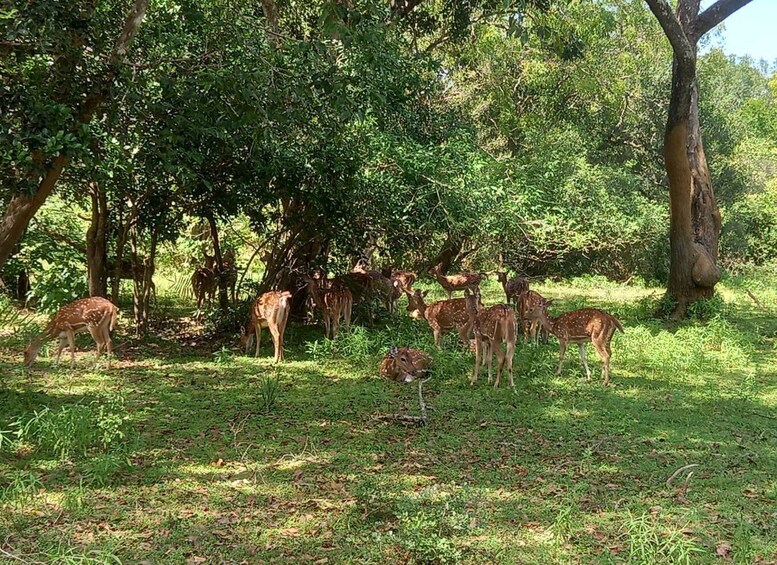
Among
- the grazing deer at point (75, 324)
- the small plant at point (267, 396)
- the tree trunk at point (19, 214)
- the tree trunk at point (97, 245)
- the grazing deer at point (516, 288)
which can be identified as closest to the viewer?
the tree trunk at point (19, 214)

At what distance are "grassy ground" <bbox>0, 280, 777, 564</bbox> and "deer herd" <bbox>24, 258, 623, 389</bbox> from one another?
0.94ft

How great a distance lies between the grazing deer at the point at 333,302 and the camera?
10.8 meters

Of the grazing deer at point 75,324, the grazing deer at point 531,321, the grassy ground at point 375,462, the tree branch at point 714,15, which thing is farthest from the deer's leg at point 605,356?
the tree branch at point 714,15

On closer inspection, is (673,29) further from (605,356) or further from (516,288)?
(605,356)

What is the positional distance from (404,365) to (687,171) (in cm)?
681

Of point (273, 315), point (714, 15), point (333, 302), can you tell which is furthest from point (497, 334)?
point (714, 15)

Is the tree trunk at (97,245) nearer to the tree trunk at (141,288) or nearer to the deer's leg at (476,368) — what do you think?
the tree trunk at (141,288)

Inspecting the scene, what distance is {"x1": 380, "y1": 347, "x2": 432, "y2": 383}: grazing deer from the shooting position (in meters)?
8.77

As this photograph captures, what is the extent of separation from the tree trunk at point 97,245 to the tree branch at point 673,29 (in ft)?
28.6

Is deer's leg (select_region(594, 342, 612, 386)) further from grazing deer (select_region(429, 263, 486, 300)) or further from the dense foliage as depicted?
grazing deer (select_region(429, 263, 486, 300))

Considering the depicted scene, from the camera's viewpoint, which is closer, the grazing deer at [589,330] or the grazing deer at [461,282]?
the grazing deer at [589,330]

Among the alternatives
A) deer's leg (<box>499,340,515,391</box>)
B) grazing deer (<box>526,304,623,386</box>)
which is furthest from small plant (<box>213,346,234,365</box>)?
grazing deer (<box>526,304,623,386</box>)

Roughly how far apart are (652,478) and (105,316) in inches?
249

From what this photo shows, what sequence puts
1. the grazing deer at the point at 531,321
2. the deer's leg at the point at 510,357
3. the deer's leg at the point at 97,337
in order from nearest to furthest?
the deer's leg at the point at 510,357 < the deer's leg at the point at 97,337 < the grazing deer at the point at 531,321
